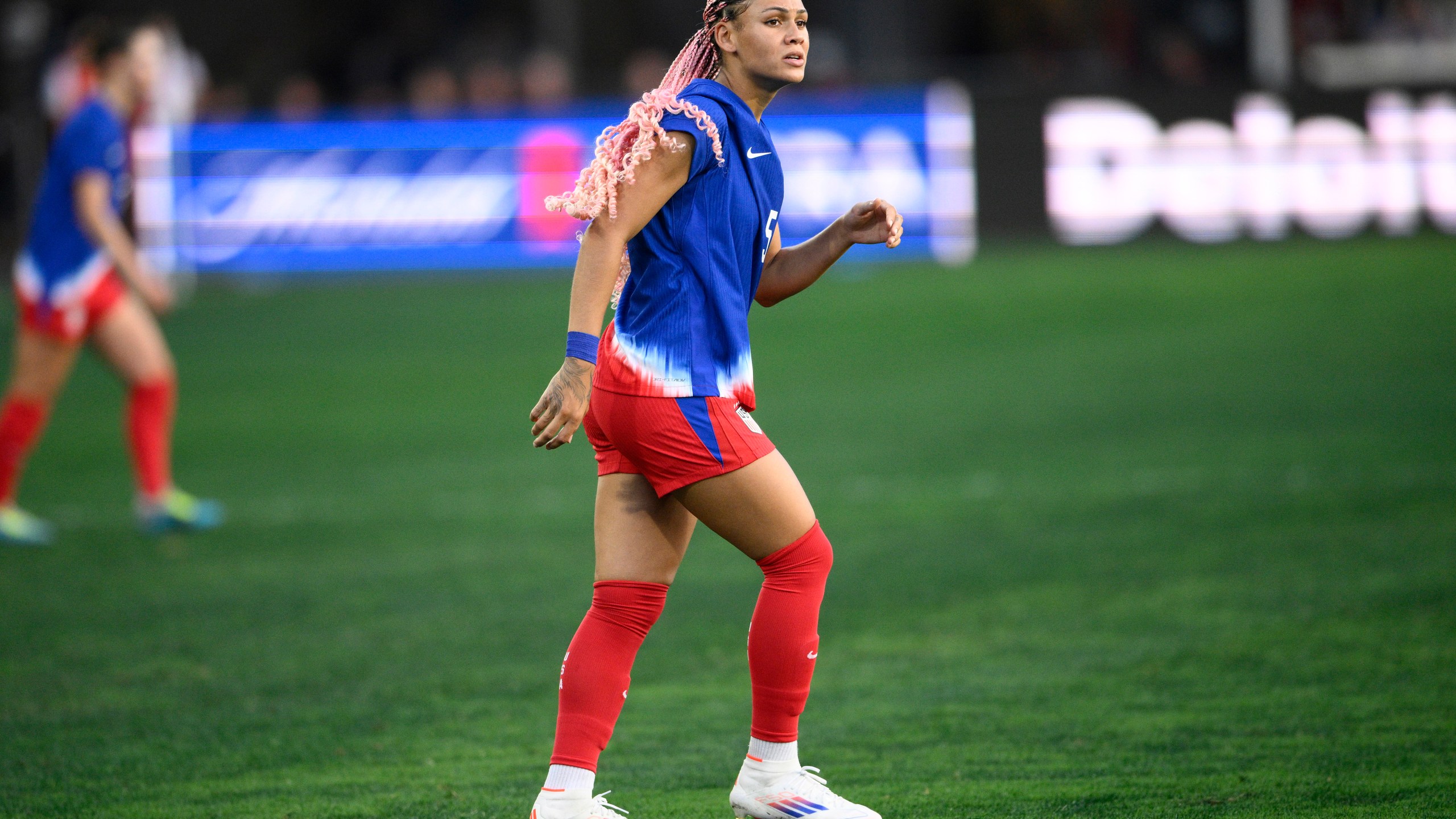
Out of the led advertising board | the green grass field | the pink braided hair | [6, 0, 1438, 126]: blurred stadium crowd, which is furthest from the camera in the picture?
[6, 0, 1438, 126]: blurred stadium crowd

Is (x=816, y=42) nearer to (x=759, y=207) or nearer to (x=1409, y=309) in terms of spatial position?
(x=1409, y=309)

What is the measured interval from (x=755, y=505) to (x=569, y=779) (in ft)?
2.29

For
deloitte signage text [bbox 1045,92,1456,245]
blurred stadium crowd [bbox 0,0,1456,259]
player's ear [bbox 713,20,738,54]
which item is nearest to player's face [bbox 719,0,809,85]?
player's ear [bbox 713,20,738,54]

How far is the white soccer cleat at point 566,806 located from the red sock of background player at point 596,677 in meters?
0.01

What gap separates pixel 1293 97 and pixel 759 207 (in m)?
16.0

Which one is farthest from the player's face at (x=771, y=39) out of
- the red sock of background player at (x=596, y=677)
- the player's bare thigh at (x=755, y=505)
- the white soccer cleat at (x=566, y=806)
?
the white soccer cleat at (x=566, y=806)

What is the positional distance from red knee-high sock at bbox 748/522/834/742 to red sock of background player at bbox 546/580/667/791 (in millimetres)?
252

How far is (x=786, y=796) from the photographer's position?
3512mm

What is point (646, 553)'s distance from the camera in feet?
11.5

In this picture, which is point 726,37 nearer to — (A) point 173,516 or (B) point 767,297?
(B) point 767,297

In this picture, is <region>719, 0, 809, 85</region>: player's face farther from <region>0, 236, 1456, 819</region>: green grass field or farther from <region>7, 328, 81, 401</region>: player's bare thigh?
<region>7, 328, 81, 401</region>: player's bare thigh

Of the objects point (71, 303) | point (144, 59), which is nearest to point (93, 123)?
point (144, 59)

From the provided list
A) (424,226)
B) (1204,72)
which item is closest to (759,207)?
(424,226)

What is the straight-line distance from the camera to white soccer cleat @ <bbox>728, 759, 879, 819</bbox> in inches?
138
